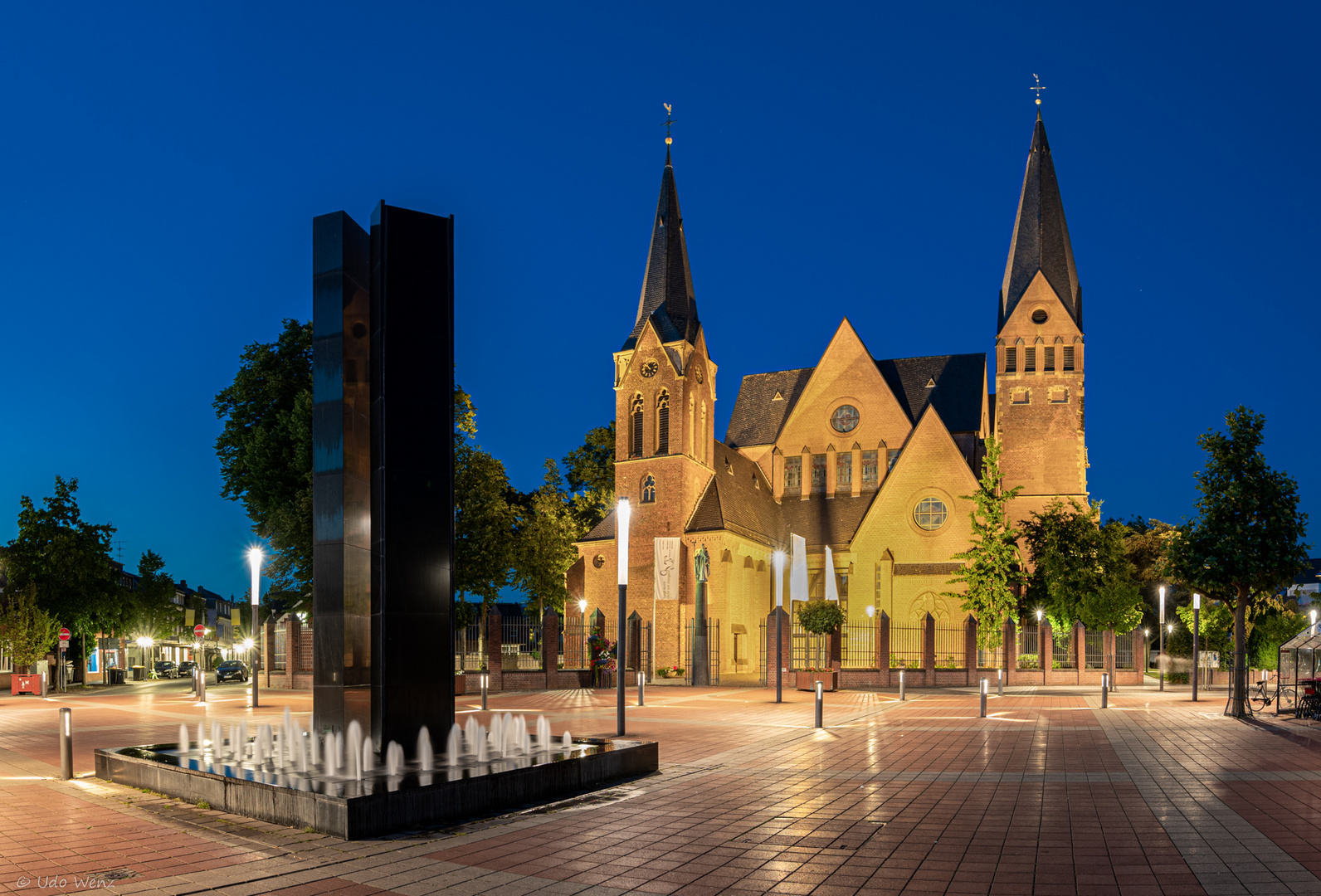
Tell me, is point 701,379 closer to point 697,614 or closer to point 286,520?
point 697,614

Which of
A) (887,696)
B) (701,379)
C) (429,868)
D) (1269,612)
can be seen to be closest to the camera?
(429,868)

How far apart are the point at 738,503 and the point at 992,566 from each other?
14055 mm

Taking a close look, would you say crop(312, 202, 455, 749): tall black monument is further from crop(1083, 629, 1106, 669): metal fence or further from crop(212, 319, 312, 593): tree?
crop(1083, 629, 1106, 669): metal fence

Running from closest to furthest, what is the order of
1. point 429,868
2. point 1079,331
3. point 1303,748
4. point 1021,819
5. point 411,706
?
point 429,868
point 1021,819
point 411,706
point 1303,748
point 1079,331

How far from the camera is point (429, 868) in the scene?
7445 millimetres

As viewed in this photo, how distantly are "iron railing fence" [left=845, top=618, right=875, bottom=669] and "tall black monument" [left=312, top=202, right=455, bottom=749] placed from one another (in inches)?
1521

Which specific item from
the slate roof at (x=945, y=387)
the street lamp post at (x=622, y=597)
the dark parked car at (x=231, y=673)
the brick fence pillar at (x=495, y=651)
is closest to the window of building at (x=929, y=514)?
the slate roof at (x=945, y=387)

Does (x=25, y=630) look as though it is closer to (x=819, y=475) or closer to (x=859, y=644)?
(x=859, y=644)

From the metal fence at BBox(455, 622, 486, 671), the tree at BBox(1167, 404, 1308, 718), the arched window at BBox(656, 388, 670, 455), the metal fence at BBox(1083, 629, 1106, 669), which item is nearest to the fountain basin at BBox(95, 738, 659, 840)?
the tree at BBox(1167, 404, 1308, 718)

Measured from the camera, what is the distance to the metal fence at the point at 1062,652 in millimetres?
40744

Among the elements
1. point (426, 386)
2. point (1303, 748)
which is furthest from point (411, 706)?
point (1303, 748)

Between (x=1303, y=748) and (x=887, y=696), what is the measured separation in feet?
51.4

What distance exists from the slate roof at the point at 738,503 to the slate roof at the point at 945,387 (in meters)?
10.1

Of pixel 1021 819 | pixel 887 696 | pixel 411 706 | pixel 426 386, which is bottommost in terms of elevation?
pixel 887 696
